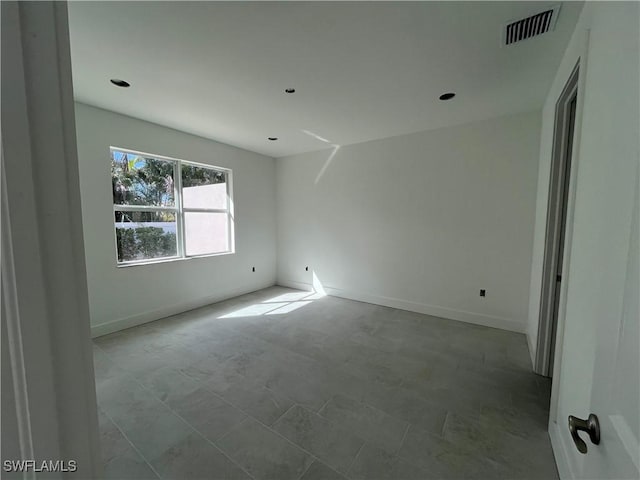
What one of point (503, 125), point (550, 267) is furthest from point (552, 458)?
point (503, 125)

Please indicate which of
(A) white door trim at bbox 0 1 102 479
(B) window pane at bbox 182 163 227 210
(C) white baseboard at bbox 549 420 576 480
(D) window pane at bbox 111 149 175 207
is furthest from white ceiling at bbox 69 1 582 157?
(C) white baseboard at bbox 549 420 576 480

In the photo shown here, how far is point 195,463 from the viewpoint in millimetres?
1514

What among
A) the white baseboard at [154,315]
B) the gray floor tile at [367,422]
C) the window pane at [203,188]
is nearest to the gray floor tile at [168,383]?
the gray floor tile at [367,422]

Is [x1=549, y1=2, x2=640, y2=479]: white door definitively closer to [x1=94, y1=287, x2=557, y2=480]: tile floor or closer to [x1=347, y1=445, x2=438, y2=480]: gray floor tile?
[x1=94, y1=287, x2=557, y2=480]: tile floor

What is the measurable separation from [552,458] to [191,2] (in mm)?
3394

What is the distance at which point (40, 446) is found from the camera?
396mm

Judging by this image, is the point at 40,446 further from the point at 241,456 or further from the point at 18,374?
the point at 241,456

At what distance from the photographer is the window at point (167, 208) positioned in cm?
326

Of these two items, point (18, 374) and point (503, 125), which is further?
point (503, 125)

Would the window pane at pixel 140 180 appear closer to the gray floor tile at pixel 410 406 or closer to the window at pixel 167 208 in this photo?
the window at pixel 167 208

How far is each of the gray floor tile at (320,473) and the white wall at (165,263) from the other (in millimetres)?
2939

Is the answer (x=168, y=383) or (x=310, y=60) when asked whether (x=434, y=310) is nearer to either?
(x=168, y=383)

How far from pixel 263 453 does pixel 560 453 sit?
1702 millimetres

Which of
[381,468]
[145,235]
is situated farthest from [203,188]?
[381,468]
